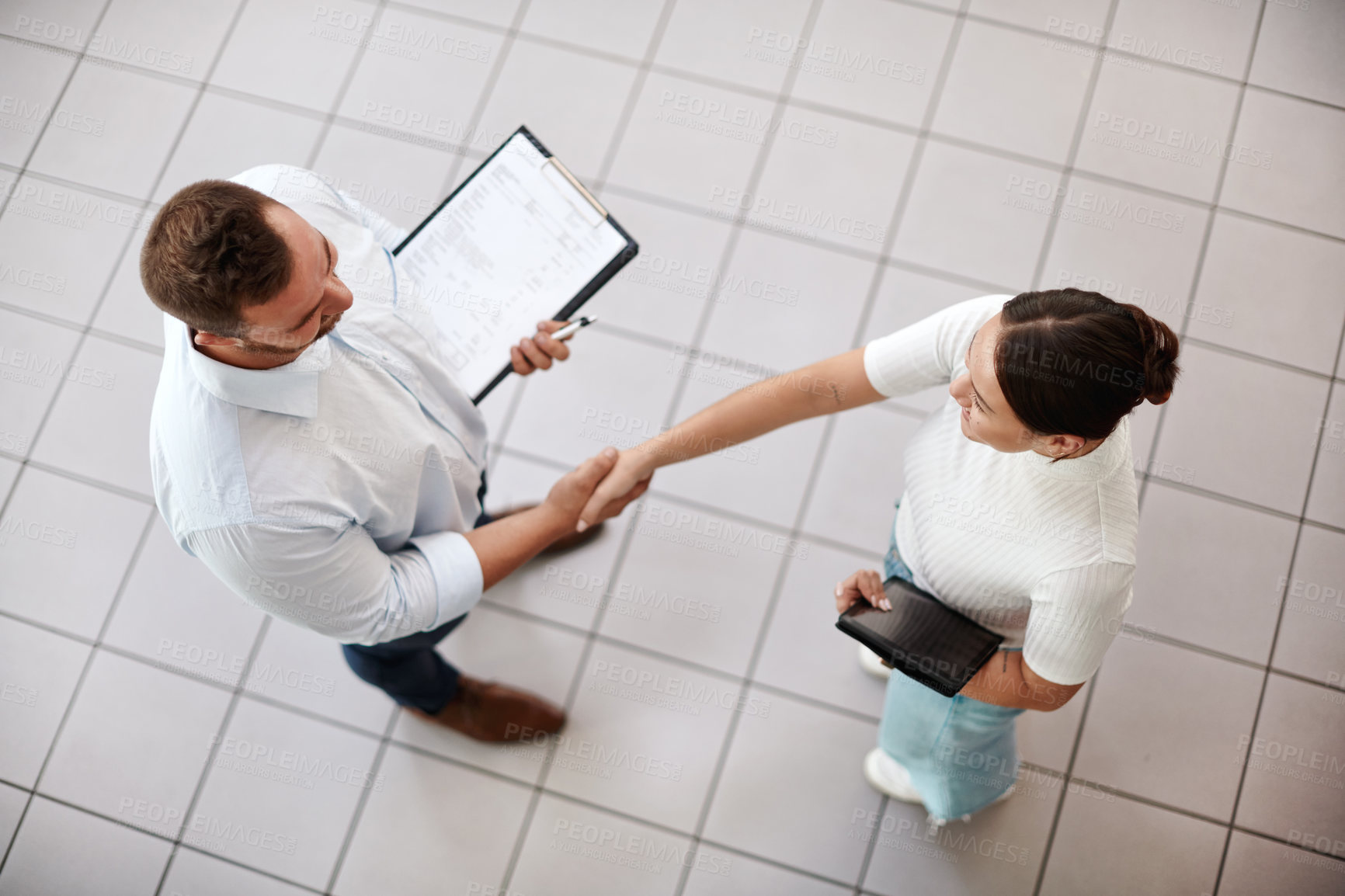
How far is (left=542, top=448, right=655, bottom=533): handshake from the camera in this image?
1.73m

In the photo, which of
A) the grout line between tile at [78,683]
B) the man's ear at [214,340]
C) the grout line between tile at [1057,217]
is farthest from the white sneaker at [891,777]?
the grout line between tile at [78,683]

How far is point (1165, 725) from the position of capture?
2.19 metres

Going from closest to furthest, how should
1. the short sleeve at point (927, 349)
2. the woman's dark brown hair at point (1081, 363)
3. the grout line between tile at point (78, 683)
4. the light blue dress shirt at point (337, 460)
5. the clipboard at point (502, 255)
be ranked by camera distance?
1. the woman's dark brown hair at point (1081, 363)
2. the light blue dress shirt at point (337, 460)
3. the short sleeve at point (927, 349)
4. the clipboard at point (502, 255)
5. the grout line between tile at point (78, 683)

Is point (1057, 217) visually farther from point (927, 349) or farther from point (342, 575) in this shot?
point (342, 575)

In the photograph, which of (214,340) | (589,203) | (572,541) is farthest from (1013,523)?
(572,541)

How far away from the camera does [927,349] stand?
140 centimetres

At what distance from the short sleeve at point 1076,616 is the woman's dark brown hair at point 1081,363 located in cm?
23

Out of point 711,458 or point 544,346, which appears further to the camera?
point 711,458

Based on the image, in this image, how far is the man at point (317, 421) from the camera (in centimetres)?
112

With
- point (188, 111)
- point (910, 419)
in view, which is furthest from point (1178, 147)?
point (188, 111)

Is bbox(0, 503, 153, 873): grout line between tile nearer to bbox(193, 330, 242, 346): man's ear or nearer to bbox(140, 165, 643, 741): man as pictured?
bbox(140, 165, 643, 741): man

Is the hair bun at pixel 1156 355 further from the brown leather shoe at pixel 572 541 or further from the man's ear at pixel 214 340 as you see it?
the brown leather shoe at pixel 572 541

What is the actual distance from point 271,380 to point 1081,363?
3.67 feet

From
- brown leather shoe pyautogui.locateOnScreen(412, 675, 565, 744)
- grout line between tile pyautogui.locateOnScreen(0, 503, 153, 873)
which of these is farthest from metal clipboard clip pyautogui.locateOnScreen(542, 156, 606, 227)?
grout line between tile pyautogui.locateOnScreen(0, 503, 153, 873)
